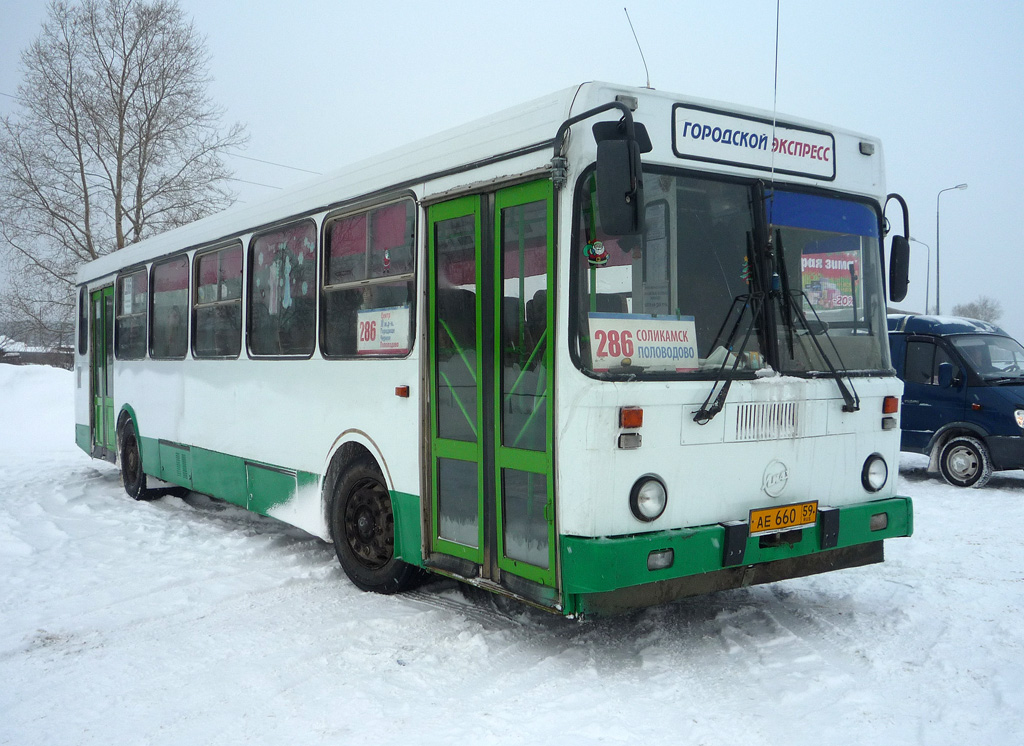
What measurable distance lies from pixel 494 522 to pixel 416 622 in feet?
3.34

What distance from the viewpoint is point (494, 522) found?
4.97 metres

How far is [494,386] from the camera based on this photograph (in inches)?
195

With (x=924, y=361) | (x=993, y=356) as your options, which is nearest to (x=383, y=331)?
(x=924, y=361)

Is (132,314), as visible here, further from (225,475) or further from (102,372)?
(225,475)

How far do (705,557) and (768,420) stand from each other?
81cm

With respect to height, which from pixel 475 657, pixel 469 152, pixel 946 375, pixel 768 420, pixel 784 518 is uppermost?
pixel 469 152

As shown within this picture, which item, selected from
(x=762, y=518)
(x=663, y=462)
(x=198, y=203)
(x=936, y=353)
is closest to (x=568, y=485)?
(x=663, y=462)

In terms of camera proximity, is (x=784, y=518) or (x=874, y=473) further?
(x=874, y=473)

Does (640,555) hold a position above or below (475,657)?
above

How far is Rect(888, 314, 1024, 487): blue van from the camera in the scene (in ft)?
36.4

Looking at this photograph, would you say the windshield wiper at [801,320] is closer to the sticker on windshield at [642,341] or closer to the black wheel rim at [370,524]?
the sticker on windshield at [642,341]

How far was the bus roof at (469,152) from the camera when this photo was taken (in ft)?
15.0

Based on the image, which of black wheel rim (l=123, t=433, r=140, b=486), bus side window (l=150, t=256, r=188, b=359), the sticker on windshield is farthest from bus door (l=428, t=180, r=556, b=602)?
black wheel rim (l=123, t=433, r=140, b=486)

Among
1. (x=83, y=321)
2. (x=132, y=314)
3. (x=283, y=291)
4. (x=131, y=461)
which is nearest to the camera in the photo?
(x=283, y=291)
